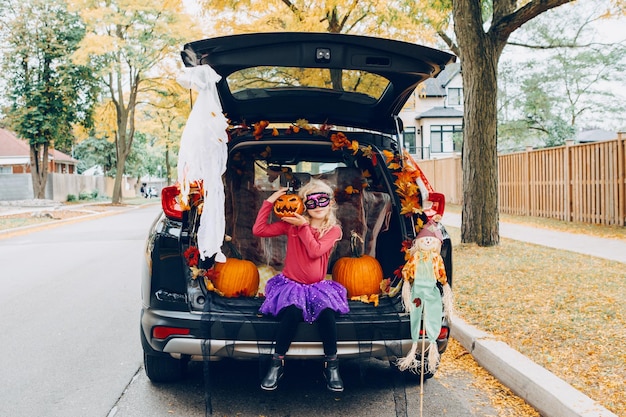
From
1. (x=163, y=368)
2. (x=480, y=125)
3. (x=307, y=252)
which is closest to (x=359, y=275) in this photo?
(x=307, y=252)

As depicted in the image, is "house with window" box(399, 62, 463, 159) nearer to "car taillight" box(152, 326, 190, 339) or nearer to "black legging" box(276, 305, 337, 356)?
"black legging" box(276, 305, 337, 356)

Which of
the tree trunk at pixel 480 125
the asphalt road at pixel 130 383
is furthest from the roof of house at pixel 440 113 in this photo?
the asphalt road at pixel 130 383

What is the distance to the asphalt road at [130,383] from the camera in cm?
359

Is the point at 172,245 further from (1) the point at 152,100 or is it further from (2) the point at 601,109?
(1) the point at 152,100

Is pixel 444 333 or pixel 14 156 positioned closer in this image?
pixel 444 333

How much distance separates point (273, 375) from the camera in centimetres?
337

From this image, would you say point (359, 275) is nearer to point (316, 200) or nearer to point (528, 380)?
point (316, 200)

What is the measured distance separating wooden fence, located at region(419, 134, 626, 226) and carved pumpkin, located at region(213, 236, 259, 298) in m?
11.2

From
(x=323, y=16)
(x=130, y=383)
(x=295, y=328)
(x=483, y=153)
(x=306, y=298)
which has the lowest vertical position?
(x=130, y=383)

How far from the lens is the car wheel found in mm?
3848

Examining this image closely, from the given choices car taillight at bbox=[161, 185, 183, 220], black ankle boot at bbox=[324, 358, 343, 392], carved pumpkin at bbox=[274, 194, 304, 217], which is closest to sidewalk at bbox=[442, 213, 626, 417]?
black ankle boot at bbox=[324, 358, 343, 392]

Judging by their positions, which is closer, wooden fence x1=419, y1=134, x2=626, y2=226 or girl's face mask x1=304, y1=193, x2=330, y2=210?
girl's face mask x1=304, y1=193, x2=330, y2=210

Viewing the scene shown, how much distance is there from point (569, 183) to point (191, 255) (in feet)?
44.3

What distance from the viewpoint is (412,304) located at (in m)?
3.48
